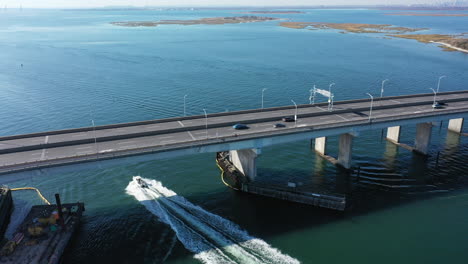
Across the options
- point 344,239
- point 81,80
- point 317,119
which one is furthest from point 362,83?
point 81,80

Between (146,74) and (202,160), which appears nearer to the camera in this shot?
(202,160)

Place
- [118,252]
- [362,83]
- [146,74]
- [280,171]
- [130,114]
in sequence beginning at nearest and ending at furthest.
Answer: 1. [118,252]
2. [280,171]
3. [130,114]
4. [362,83]
5. [146,74]

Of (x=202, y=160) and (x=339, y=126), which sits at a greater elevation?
(x=339, y=126)

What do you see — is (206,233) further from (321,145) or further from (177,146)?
(321,145)

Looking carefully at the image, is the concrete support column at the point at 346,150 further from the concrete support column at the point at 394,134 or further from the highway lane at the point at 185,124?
the concrete support column at the point at 394,134

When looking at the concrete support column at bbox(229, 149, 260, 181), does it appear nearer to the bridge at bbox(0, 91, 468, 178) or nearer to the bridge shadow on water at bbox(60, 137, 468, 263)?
the bridge at bbox(0, 91, 468, 178)

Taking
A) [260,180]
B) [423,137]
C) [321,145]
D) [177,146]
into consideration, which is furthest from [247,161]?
[423,137]

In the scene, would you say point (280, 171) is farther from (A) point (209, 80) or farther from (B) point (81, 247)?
(A) point (209, 80)

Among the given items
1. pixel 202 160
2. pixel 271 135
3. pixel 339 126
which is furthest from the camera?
pixel 202 160

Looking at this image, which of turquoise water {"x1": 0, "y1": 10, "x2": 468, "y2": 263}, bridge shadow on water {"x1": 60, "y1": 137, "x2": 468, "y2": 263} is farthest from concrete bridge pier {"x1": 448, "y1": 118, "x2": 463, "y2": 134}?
bridge shadow on water {"x1": 60, "y1": 137, "x2": 468, "y2": 263}
